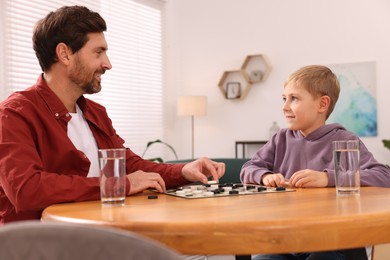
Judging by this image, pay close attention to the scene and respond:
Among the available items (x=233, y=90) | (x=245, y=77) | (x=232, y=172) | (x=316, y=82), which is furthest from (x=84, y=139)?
(x=233, y=90)

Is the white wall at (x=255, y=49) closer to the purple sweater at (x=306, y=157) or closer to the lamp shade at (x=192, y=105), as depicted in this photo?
the lamp shade at (x=192, y=105)

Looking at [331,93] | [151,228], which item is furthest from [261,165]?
[151,228]

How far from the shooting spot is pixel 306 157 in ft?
6.59

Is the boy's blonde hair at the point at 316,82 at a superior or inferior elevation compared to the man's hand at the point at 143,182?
superior

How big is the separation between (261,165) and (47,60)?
0.94 metres

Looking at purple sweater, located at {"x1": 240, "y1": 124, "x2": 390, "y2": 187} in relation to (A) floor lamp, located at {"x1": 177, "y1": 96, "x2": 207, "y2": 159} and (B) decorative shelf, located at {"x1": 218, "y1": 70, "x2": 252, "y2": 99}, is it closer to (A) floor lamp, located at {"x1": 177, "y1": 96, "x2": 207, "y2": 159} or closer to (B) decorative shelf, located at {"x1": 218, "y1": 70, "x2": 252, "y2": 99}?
(A) floor lamp, located at {"x1": 177, "y1": 96, "x2": 207, "y2": 159}

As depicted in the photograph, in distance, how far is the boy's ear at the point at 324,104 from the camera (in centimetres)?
213

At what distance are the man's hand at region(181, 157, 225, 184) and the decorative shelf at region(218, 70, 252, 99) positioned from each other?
4.61 metres

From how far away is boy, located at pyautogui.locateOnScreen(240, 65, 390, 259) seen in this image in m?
1.90

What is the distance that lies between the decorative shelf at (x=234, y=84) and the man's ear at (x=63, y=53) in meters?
4.55

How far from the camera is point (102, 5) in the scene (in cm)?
575

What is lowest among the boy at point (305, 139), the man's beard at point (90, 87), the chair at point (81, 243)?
the chair at point (81, 243)

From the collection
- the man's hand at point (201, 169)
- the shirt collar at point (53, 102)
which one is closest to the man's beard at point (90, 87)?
the shirt collar at point (53, 102)

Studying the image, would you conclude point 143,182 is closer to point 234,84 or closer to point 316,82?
point 316,82
